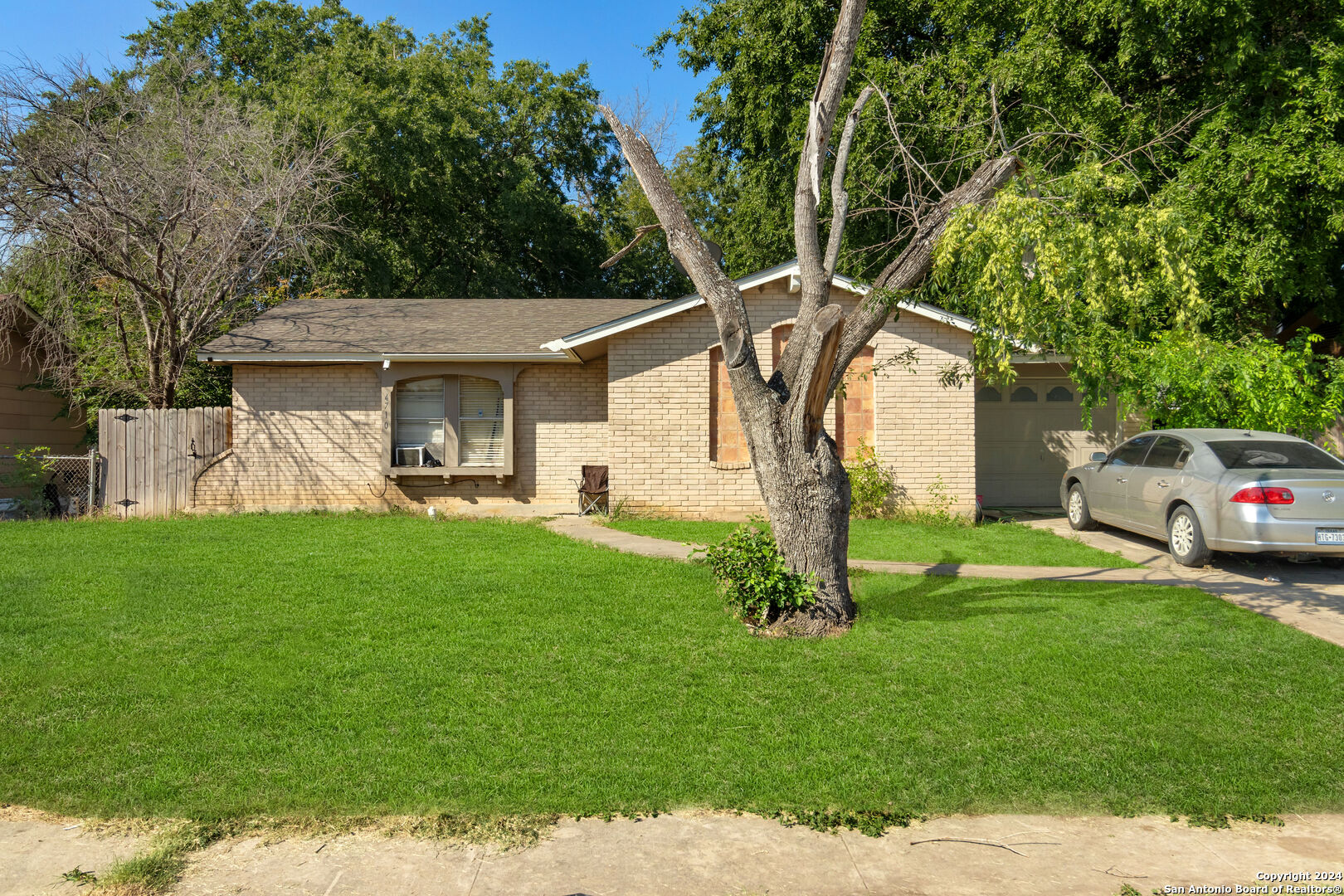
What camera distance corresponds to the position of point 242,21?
3102 cm

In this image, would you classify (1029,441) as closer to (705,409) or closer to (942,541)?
(942,541)

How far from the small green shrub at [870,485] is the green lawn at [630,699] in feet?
15.8

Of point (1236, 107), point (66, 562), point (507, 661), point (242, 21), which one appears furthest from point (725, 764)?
point (242, 21)

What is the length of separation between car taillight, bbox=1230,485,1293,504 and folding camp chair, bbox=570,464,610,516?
903 cm

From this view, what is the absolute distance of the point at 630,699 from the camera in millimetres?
5594

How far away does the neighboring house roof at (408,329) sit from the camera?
584 inches

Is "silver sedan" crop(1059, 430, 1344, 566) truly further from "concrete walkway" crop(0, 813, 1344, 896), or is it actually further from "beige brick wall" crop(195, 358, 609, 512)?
"beige brick wall" crop(195, 358, 609, 512)

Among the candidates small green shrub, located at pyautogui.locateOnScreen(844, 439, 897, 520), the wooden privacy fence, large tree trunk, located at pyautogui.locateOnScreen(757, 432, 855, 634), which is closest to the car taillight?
large tree trunk, located at pyautogui.locateOnScreen(757, 432, 855, 634)

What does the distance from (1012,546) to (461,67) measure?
26757mm

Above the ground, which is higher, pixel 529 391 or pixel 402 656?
pixel 529 391

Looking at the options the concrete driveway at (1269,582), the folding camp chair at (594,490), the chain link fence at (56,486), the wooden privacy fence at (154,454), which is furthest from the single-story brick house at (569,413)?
the concrete driveway at (1269,582)

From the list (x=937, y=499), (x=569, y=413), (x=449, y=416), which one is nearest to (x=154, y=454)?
(x=449, y=416)

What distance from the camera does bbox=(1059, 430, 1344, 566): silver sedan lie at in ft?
29.2

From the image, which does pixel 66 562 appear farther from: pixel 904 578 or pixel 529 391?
pixel 904 578
